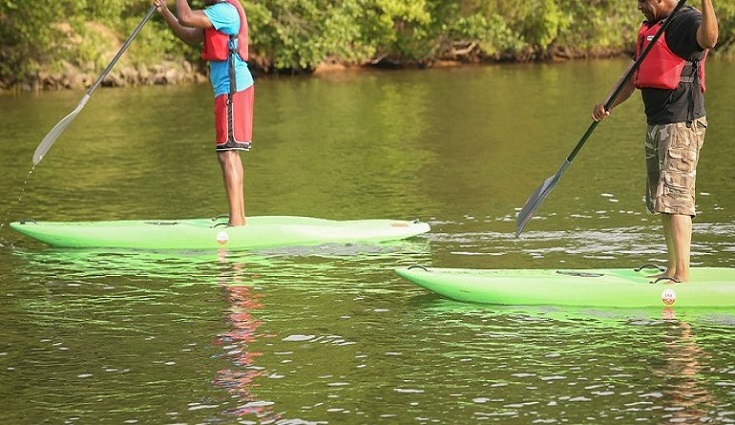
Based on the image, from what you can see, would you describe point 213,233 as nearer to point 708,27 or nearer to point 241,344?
point 241,344

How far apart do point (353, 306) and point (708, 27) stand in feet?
8.72

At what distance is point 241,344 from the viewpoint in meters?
7.72

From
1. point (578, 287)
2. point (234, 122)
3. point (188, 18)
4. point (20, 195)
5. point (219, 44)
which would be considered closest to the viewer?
point (578, 287)

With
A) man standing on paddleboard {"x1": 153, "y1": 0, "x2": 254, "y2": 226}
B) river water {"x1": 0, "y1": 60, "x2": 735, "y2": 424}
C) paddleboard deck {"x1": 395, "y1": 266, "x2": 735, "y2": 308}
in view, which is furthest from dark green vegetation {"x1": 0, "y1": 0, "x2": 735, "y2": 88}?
paddleboard deck {"x1": 395, "y1": 266, "x2": 735, "y2": 308}

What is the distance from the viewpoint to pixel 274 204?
13.2 m

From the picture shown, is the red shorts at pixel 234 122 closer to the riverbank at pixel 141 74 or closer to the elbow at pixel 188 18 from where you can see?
the elbow at pixel 188 18

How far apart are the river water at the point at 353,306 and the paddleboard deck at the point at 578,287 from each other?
9cm

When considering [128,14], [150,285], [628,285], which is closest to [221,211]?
[150,285]

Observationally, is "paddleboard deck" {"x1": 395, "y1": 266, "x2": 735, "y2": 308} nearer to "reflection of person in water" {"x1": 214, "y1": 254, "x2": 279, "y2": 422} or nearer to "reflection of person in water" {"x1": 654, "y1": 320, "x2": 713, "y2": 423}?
"reflection of person in water" {"x1": 654, "y1": 320, "x2": 713, "y2": 423}

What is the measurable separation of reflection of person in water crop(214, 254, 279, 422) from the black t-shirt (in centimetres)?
259

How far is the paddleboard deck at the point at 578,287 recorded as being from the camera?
8.12 metres

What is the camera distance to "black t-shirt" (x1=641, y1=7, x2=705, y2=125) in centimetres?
784

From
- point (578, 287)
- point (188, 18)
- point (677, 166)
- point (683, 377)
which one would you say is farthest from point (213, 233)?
point (683, 377)

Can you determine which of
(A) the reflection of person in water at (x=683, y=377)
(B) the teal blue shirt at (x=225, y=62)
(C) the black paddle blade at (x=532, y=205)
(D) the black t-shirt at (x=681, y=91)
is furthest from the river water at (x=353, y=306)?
(B) the teal blue shirt at (x=225, y=62)
